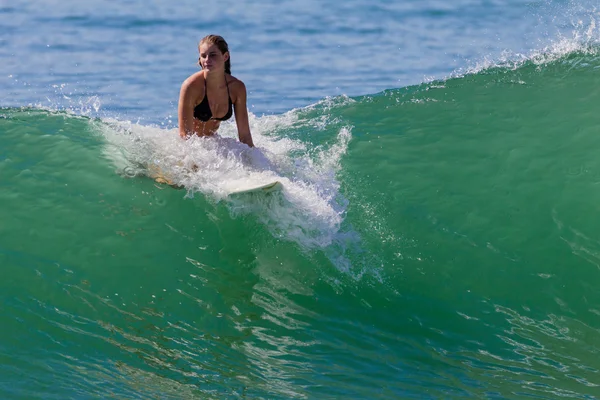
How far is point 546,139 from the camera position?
8.57 m

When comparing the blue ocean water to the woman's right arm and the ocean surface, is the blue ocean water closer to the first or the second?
the ocean surface

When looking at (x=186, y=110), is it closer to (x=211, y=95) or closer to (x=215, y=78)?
(x=211, y=95)

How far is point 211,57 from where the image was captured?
7039mm

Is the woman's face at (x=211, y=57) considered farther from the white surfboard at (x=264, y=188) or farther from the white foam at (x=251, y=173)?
the white surfboard at (x=264, y=188)

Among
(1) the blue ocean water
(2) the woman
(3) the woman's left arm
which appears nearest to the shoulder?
(2) the woman

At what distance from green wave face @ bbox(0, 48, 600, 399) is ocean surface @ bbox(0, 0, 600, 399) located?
Result: 0.06ft

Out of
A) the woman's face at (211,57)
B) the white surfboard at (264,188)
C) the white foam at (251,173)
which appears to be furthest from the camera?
the woman's face at (211,57)

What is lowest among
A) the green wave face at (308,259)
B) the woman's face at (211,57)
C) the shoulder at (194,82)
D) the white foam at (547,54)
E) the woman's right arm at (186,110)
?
the green wave face at (308,259)

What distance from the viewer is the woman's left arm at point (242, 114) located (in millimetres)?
7254

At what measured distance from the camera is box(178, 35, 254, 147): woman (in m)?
7.05

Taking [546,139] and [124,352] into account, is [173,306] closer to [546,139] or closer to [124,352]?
[124,352]

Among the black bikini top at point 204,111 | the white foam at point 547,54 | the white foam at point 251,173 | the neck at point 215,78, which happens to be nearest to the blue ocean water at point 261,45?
the white foam at point 547,54

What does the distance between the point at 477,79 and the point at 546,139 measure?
1.94 metres

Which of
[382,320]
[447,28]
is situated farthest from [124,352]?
[447,28]
